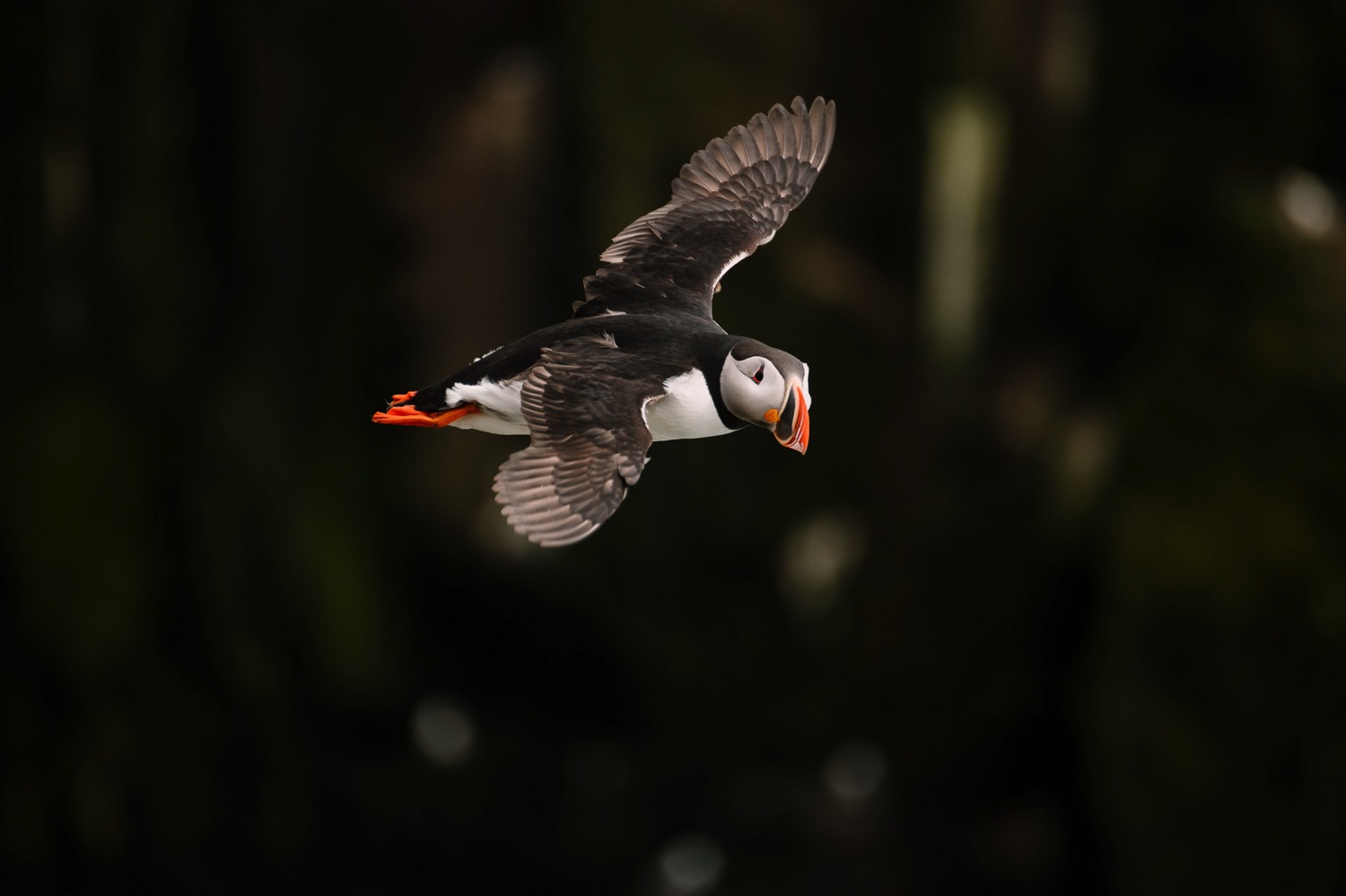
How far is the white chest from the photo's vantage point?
11.7 feet


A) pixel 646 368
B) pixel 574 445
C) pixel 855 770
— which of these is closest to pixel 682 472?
pixel 855 770

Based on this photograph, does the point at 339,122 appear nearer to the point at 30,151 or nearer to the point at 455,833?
the point at 30,151

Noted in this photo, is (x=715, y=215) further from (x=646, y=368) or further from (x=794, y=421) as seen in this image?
(x=794, y=421)

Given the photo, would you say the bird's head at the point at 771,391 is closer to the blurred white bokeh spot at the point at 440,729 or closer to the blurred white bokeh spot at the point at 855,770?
the blurred white bokeh spot at the point at 855,770

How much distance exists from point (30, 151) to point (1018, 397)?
5696mm

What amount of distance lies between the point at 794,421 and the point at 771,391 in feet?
0.26

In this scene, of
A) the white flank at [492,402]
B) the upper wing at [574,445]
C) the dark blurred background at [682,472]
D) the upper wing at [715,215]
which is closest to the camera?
the upper wing at [574,445]

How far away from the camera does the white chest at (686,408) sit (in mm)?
3580

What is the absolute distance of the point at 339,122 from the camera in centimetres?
957

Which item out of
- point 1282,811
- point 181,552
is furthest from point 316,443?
point 1282,811

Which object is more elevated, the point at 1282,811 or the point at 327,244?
the point at 327,244

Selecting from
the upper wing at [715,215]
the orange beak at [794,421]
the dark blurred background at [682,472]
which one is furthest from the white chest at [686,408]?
the dark blurred background at [682,472]

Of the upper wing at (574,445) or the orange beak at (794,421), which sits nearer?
the upper wing at (574,445)

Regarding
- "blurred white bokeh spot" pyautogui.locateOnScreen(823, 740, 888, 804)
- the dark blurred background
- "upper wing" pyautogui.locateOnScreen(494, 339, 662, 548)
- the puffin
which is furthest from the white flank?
"blurred white bokeh spot" pyautogui.locateOnScreen(823, 740, 888, 804)
